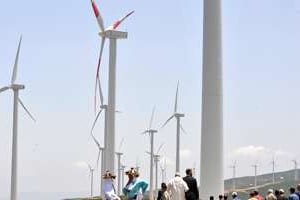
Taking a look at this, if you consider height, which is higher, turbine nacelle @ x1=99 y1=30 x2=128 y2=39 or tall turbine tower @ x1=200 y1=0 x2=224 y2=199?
turbine nacelle @ x1=99 y1=30 x2=128 y2=39

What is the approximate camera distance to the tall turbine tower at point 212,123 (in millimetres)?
37344

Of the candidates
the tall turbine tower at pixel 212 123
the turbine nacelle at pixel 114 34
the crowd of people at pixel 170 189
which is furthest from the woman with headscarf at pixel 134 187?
the turbine nacelle at pixel 114 34

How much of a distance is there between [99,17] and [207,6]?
32.2 m

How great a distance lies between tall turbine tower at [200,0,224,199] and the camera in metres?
37.3

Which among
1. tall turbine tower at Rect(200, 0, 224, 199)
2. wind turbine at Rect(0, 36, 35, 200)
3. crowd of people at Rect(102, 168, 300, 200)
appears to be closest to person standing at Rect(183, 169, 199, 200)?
crowd of people at Rect(102, 168, 300, 200)

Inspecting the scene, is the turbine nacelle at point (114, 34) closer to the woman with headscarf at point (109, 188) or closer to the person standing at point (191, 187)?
the woman with headscarf at point (109, 188)

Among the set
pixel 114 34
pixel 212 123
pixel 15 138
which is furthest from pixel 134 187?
pixel 15 138

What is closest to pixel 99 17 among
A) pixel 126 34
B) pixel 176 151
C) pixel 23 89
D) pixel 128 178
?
pixel 126 34

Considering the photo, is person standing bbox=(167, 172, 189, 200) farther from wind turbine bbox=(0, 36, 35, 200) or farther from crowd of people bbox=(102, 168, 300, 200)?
wind turbine bbox=(0, 36, 35, 200)

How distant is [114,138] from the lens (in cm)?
6169

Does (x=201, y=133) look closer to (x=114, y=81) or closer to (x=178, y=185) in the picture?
(x=178, y=185)

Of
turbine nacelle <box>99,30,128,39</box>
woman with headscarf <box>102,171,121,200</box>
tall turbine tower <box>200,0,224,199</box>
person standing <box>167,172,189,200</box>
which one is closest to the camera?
person standing <box>167,172,189,200</box>

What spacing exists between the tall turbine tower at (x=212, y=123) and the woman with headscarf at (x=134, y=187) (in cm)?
1238

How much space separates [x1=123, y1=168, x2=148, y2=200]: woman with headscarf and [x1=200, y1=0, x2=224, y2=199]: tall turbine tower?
12377mm
